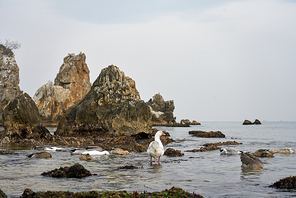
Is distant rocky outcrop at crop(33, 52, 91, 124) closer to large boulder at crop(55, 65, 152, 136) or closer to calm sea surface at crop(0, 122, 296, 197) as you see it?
large boulder at crop(55, 65, 152, 136)

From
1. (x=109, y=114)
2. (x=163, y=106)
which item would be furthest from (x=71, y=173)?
(x=163, y=106)

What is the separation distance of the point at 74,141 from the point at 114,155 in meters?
7.84

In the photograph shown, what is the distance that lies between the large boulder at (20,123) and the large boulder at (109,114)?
466 cm

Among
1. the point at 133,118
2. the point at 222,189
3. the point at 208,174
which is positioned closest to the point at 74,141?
the point at 133,118

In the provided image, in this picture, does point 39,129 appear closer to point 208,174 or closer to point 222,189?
point 208,174

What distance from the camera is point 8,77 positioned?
7194 cm

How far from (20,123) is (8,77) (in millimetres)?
54451

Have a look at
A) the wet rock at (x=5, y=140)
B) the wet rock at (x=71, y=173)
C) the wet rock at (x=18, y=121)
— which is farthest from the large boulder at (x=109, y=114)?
the wet rock at (x=71, y=173)

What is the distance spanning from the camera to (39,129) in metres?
24.2

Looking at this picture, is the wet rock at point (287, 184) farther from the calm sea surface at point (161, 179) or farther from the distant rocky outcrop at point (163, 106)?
the distant rocky outcrop at point (163, 106)

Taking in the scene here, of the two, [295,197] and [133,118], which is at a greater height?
[133,118]

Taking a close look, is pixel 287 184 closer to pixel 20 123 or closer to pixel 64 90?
pixel 20 123

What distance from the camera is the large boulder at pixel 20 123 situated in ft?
78.7

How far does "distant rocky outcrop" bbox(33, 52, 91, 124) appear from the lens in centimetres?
7338
